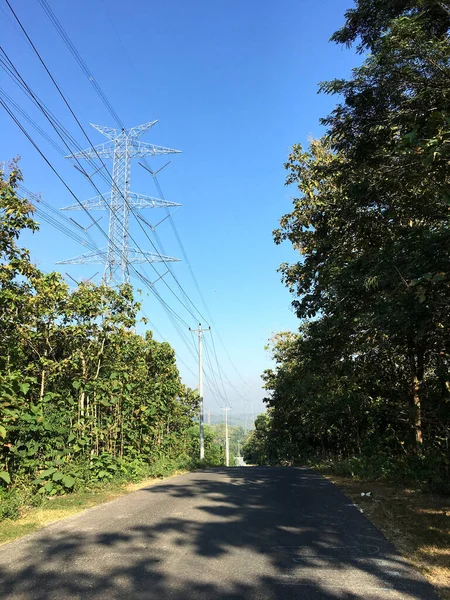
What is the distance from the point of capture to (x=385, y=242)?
9.54 metres

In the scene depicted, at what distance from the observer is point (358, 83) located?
687 cm

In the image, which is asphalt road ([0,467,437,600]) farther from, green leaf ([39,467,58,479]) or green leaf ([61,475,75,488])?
green leaf ([39,467,58,479])

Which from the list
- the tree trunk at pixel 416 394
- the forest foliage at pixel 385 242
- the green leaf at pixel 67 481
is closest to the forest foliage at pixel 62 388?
the green leaf at pixel 67 481

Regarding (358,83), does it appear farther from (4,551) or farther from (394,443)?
(394,443)

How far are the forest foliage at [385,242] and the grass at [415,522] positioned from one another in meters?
0.98

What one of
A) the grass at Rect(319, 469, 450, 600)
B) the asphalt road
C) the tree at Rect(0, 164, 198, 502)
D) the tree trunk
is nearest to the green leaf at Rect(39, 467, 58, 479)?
the tree at Rect(0, 164, 198, 502)

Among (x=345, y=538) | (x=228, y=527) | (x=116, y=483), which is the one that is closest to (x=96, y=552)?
(x=228, y=527)

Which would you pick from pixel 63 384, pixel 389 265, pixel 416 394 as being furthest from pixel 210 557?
pixel 416 394

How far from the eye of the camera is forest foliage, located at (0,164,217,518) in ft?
22.2

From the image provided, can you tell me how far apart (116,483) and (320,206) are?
348 inches

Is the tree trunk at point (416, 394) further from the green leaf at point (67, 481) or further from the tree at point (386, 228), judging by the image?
the green leaf at point (67, 481)

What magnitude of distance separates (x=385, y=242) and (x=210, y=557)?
24.4 ft

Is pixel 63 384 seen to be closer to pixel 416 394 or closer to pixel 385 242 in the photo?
pixel 385 242

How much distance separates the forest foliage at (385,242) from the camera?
592 centimetres
